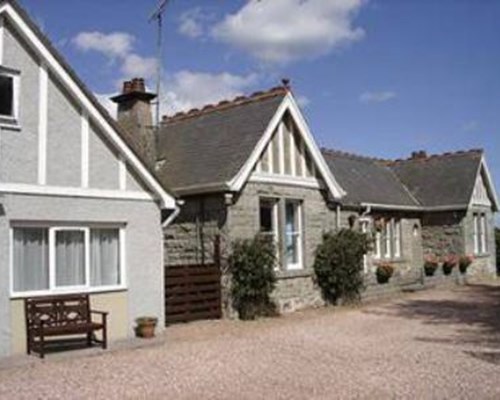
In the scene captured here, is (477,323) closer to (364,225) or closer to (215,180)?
(215,180)

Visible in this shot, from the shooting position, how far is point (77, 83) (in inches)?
542

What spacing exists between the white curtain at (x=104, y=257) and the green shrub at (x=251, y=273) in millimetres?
3692

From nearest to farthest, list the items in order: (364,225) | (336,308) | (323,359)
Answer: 1. (323,359)
2. (336,308)
3. (364,225)

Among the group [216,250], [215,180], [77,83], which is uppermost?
[77,83]

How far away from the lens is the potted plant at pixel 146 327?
14.6 m

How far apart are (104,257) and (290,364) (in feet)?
16.4

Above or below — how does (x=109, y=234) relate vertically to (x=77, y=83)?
below

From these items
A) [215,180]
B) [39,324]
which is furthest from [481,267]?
[39,324]

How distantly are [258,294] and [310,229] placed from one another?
3457mm

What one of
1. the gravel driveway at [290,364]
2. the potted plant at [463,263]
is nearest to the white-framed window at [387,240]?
the potted plant at [463,263]

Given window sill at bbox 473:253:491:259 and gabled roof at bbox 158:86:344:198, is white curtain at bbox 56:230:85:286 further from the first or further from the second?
window sill at bbox 473:253:491:259

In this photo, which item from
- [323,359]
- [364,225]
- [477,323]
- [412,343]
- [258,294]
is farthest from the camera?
[364,225]

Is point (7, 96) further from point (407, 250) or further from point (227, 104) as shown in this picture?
point (407, 250)

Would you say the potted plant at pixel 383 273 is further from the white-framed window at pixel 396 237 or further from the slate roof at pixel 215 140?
the slate roof at pixel 215 140
